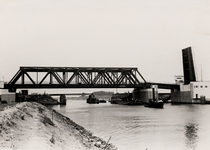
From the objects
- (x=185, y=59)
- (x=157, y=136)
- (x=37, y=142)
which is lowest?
(x=157, y=136)

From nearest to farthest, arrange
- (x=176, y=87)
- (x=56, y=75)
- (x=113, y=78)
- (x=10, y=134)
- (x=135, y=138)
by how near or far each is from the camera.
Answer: (x=10, y=134)
(x=135, y=138)
(x=56, y=75)
(x=113, y=78)
(x=176, y=87)

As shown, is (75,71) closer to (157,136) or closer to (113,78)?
(113,78)

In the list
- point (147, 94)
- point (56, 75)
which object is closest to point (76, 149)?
point (56, 75)

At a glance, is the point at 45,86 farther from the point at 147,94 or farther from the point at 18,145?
the point at 18,145

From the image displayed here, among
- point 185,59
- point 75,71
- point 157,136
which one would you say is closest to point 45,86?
point 75,71

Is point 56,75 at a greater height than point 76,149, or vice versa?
point 56,75

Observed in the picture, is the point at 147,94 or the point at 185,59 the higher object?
the point at 185,59

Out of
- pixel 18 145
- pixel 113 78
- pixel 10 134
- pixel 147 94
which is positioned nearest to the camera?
pixel 18 145

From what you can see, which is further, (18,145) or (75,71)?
(75,71)

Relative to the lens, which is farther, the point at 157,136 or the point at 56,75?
the point at 56,75
